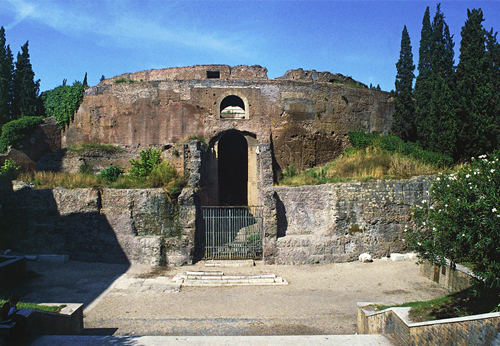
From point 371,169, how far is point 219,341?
9.01 meters

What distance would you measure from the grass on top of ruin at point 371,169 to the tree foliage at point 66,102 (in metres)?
10.7

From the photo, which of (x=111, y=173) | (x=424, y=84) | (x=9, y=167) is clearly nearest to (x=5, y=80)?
(x=9, y=167)

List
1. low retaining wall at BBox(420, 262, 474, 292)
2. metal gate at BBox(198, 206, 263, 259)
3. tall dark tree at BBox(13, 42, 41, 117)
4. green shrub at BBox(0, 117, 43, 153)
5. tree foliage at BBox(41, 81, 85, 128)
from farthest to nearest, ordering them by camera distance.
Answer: tall dark tree at BBox(13, 42, 41, 117) < tree foliage at BBox(41, 81, 85, 128) < green shrub at BBox(0, 117, 43, 153) < metal gate at BBox(198, 206, 263, 259) < low retaining wall at BBox(420, 262, 474, 292)

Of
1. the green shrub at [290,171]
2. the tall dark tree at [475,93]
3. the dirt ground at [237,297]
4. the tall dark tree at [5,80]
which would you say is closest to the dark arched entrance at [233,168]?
the green shrub at [290,171]

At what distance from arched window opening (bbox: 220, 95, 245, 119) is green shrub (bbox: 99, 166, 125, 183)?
4891 mm

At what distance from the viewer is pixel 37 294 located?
30.5 feet

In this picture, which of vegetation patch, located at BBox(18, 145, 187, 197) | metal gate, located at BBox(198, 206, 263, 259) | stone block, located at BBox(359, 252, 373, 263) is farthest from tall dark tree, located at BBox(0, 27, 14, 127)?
stone block, located at BBox(359, 252, 373, 263)

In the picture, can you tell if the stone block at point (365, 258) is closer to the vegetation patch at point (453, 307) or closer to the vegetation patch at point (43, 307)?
the vegetation patch at point (453, 307)

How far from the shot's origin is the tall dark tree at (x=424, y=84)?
60.6 ft

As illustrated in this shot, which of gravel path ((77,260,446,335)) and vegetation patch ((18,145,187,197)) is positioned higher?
vegetation patch ((18,145,187,197))

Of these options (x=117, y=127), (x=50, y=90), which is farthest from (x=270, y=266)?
(x=50, y=90)

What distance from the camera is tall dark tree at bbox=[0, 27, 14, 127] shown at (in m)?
22.8

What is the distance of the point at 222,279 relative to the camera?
34.1 feet

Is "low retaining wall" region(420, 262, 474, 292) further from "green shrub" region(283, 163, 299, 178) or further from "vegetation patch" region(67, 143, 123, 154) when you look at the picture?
"vegetation patch" region(67, 143, 123, 154)
